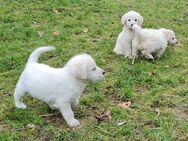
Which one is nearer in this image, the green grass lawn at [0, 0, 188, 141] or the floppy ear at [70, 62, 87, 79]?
the floppy ear at [70, 62, 87, 79]

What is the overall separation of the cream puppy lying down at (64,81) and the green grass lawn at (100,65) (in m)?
0.30

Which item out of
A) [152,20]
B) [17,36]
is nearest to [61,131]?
[17,36]

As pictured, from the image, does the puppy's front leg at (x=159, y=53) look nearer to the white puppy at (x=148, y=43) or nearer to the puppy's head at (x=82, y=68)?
the white puppy at (x=148, y=43)

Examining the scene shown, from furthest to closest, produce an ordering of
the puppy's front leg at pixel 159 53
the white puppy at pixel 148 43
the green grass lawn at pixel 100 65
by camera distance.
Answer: the puppy's front leg at pixel 159 53 < the white puppy at pixel 148 43 < the green grass lawn at pixel 100 65

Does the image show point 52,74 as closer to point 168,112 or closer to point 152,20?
point 168,112

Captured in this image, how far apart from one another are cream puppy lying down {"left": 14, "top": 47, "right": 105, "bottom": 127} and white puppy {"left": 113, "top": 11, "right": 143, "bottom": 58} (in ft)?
7.86

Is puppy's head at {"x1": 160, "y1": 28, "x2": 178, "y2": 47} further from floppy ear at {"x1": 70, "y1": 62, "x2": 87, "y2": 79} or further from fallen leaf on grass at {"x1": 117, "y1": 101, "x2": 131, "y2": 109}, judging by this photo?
floppy ear at {"x1": 70, "y1": 62, "x2": 87, "y2": 79}

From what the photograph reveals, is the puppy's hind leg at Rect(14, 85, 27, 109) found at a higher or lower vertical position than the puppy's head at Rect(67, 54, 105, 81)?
lower

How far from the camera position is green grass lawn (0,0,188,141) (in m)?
5.72

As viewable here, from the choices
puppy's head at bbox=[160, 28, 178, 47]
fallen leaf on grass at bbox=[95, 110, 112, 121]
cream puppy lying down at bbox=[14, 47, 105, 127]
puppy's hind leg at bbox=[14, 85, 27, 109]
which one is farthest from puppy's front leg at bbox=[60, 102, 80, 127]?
puppy's head at bbox=[160, 28, 178, 47]

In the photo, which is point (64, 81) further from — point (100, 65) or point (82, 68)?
point (100, 65)

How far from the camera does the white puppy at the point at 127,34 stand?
789 centimetres

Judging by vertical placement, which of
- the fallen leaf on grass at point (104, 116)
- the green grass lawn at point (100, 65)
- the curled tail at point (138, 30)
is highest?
the curled tail at point (138, 30)

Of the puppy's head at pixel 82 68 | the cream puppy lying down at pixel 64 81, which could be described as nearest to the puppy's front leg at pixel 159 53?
the cream puppy lying down at pixel 64 81
